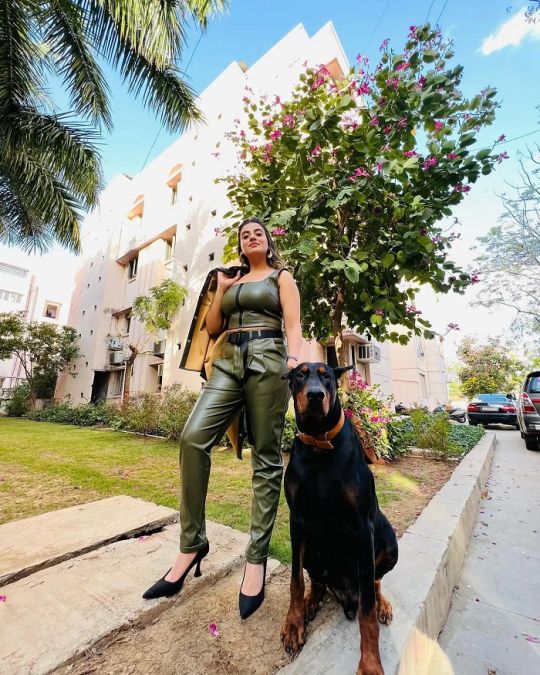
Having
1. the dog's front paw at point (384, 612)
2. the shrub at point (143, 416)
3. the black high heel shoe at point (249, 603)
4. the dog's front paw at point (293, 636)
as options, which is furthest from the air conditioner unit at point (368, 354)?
the dog's front paw at point (293, 636)

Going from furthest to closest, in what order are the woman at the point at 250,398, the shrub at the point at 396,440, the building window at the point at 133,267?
1. the building window at the point at 133,267
2. the shrub at the point at 396,440
3. the woman at the point at 250,398

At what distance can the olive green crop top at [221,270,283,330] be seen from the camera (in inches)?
76.9

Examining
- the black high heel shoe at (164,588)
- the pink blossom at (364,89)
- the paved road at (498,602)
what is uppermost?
the pink blossom at (364,89)

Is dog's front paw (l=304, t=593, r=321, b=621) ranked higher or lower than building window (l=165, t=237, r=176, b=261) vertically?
lower

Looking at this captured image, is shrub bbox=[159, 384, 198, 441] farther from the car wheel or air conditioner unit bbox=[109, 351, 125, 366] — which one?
the car wheel

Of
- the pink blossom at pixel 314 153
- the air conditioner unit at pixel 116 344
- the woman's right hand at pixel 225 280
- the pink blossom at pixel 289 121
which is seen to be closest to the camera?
the woman's right hand at pixel 225 280

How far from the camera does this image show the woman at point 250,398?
166 cm

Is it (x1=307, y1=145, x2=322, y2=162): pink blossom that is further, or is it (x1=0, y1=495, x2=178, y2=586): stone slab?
(x1=307, y1=145, x2=322, y2=162): pink blossom

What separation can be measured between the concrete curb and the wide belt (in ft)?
4.63

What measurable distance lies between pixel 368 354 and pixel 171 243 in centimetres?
1120

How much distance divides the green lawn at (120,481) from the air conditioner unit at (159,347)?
279 inches

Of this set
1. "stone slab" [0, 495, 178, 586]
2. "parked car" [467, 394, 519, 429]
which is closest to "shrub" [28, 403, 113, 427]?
"stone slab" [0, 495, 178, 586]

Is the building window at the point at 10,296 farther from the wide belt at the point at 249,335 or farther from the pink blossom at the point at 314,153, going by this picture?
the wide belt at the point at 249,335

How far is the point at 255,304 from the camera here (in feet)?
6.42
